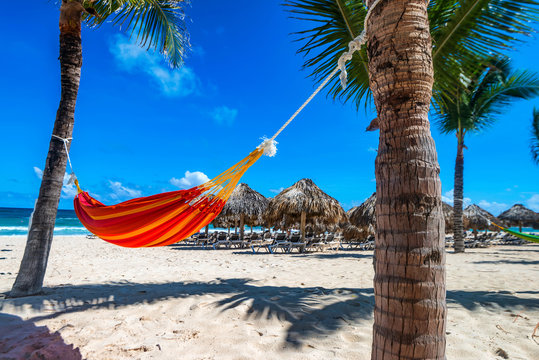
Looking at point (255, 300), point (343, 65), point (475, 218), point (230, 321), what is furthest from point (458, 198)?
point (475, 218)

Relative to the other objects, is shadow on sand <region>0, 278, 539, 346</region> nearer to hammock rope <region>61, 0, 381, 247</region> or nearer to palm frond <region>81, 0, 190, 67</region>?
hammock rope <region>61, 0, 381, 247</region>

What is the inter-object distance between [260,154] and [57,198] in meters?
2.34

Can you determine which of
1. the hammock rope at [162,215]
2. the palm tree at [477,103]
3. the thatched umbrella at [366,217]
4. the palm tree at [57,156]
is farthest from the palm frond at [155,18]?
the thatched umbrella at [366,217]

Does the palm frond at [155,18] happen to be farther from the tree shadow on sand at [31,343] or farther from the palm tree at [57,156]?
the tree shadow on sand at [31,343]

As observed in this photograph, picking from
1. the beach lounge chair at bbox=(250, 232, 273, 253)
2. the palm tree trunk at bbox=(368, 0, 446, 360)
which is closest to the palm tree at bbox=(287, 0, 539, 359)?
the palm tree trunk at bbox=(368, 0, 446, 360)

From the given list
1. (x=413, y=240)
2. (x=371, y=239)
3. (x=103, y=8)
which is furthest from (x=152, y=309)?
(x=371, y=239)

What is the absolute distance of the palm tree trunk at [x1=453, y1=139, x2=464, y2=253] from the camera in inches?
322

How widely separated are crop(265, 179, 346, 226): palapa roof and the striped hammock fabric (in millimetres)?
7102

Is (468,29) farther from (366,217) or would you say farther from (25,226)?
(25,226)

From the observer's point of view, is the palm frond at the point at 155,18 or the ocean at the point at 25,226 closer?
the palm frond at the point at 155,18

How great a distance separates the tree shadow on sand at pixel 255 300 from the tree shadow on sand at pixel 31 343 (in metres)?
0.21

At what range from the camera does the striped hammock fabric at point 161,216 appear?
239 centimetres

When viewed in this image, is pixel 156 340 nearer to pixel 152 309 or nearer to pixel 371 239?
pixel 152 309

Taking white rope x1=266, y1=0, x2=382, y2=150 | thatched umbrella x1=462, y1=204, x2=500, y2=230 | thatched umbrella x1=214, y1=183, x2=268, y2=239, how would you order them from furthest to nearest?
1. thatched umbrella x1=462, y1=204, x2=500, y2=230
2. thatched umbrella x1=214, y1=183, x2=268, y2=239
3. white rope x1=266, y1=0, x2=382, y2=150
